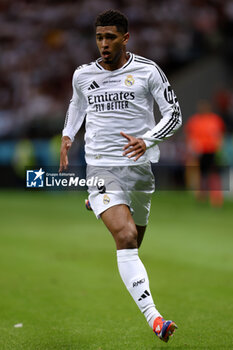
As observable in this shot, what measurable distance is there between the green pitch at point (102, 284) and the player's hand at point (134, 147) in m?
1.51

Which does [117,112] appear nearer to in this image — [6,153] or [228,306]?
[228,306]

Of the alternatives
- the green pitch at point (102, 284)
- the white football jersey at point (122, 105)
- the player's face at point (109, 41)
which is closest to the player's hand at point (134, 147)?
the white football jersey at point (122, 105)

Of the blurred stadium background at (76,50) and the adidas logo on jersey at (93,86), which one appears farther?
the blurred stadium background at (76,50)

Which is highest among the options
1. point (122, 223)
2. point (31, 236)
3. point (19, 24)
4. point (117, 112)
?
point (19, 24)

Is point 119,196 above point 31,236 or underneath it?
above

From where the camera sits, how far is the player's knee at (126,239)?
5707mm

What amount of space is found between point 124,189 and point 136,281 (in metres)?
0.84

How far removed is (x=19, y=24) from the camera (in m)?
25.9

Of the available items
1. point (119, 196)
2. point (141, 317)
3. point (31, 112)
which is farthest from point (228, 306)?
point (31, 112)

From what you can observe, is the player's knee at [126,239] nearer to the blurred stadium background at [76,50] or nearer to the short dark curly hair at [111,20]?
the short dark curly hair at [111,20]

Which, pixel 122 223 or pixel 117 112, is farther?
pixel 117 112

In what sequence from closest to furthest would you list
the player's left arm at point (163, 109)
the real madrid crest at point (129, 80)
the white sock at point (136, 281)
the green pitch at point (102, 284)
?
1. the white sock at point (136, 281)
2. the player's left arm at point (163, 109)
3. the real madrid crest at point (129, 80)
4. the green pitch at point (102, 284)

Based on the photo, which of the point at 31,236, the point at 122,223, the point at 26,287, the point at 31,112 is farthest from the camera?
the point at 31,112

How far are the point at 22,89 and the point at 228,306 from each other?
19.2 metres
